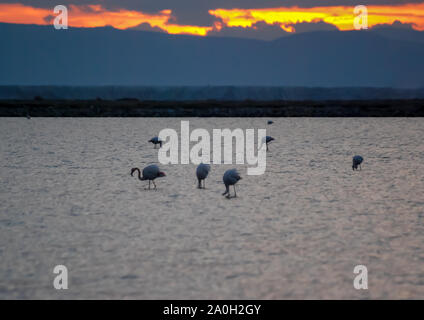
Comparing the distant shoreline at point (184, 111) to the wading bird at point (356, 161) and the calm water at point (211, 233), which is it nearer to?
the wading bird at point (356, 161)

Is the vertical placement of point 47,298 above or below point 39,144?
below

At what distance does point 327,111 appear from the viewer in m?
82.7

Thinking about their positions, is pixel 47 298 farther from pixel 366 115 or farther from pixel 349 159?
pixel 366 115

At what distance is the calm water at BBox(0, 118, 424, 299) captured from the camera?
9.48 meters

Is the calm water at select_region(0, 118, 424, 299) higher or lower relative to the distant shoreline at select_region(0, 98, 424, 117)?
lower

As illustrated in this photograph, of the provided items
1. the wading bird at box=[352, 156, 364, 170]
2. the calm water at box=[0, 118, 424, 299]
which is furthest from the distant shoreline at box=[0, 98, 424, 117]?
the calm water at box=[0, 118, 424, 299]

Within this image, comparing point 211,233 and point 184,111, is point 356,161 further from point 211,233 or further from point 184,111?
point 184,111

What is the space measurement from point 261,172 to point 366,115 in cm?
5799

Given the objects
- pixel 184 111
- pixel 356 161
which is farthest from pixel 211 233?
pixel 184 111

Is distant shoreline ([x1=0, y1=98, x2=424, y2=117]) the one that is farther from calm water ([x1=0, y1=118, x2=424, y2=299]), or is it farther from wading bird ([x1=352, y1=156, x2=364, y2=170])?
calm water ([x1=0, y1=118, x2=424, y2=299])

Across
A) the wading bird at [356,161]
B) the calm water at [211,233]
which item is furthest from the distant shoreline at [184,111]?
the calm water at [211,233]

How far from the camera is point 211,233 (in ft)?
41.5

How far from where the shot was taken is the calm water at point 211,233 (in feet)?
31.1
